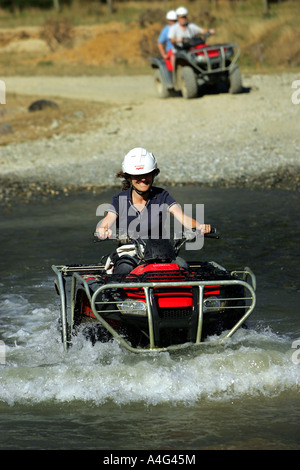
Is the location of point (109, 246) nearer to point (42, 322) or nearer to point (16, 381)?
point (42, 322)

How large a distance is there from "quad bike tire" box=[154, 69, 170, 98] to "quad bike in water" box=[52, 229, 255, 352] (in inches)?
Answer: 561

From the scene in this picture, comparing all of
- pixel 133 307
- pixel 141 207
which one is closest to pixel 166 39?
pixel 141 207

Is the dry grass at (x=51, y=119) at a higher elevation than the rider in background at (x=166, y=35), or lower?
lower

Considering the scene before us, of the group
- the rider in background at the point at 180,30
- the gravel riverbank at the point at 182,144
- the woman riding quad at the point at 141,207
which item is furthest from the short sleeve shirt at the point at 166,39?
the woman riding quad at the point at 141,207

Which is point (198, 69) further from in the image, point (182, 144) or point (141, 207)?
point (141, 207)

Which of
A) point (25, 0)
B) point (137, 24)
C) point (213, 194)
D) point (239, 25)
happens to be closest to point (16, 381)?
point (213, 194)

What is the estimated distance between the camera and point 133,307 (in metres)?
5.57

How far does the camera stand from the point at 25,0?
47.1 m

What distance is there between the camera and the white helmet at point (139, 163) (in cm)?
633

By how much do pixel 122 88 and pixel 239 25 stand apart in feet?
37.9

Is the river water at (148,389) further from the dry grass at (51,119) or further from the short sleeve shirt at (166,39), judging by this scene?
the short sleeve shirt at (166,39)

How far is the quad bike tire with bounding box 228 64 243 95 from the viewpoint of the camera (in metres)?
18.8

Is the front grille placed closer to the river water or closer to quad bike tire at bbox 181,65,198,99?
the river water

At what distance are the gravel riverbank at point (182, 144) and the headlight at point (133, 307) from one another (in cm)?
837
